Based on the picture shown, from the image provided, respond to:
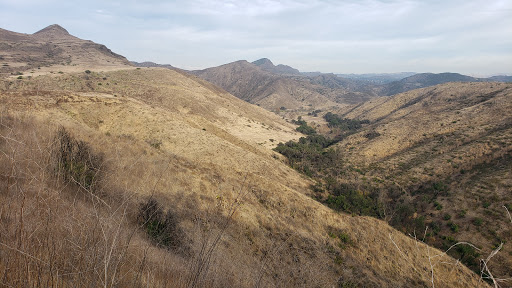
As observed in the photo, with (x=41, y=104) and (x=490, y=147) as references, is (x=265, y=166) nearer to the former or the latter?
(x=41, y=104)

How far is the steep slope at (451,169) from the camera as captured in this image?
62.2 feet

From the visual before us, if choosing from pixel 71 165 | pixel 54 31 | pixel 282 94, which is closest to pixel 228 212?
pixel 71 165

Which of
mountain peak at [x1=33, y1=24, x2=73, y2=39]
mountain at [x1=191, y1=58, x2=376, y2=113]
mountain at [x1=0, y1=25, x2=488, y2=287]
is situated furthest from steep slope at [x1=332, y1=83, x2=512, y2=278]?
mountain peak at [x1=33, y1=24, x2=73, y2=39]

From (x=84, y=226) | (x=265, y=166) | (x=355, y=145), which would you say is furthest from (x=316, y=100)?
(x=84, y=226)

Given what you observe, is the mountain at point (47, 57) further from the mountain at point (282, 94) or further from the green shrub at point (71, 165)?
the mountain at point (282, 94)

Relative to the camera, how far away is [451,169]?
2889cm

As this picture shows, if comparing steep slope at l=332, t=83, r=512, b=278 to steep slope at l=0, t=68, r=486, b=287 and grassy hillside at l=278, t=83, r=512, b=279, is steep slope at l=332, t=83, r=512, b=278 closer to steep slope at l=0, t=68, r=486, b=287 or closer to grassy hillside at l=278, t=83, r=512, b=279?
grassy hillside at l=278, t=83, r=512, b=279

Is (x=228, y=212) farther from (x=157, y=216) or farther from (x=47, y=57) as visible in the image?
(x=47, y=57)

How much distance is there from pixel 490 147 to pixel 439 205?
14754mm

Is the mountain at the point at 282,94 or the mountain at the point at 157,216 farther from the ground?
the mountain at the point at 282,94

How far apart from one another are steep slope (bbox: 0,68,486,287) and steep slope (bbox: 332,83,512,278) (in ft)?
19.0

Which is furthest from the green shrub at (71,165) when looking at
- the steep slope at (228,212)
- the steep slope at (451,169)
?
the steep slope at (451,169)

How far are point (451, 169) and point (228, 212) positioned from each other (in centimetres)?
3119

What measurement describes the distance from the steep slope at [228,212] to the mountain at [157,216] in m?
0.07
